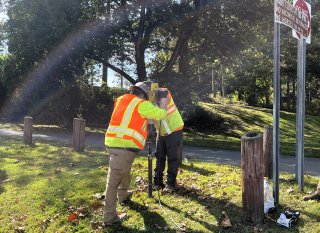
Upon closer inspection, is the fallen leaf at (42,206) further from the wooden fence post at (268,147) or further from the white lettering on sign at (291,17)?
the white lettering on sign at (291,17)

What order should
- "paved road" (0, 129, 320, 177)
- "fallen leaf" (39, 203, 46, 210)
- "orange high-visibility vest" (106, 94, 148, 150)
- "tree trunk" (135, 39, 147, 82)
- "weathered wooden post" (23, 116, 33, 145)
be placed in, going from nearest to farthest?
"orange high-visibility vest" (106, 94, 148, 150) < "fallen leaf" (39, 203, 46, 210) < "paved road" (0, 129, 320, 177) < "weathered wooden post" (23, 116, 33, 145) < "tree trunk" (135, 39, 147, 82)

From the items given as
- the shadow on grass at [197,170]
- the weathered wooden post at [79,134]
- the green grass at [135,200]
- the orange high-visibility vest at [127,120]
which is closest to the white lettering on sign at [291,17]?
the orange high-visibility vest at [127,120]

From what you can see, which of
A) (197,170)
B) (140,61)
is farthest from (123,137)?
(140,61)

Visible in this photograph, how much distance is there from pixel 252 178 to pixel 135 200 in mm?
2188

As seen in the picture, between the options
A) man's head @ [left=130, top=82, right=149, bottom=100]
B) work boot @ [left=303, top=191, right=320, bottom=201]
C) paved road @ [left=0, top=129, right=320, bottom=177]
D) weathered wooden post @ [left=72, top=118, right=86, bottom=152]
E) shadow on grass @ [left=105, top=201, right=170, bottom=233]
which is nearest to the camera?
shadow on grass @ [left=105, top=201, right=170, bottom=233]

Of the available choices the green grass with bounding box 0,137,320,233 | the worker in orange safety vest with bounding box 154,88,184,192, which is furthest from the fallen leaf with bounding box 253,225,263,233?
the worker in orange safety vest with bounding box 154,88,184,192

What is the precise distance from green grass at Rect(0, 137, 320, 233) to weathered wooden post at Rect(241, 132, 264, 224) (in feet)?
0.61

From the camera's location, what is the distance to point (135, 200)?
664cm

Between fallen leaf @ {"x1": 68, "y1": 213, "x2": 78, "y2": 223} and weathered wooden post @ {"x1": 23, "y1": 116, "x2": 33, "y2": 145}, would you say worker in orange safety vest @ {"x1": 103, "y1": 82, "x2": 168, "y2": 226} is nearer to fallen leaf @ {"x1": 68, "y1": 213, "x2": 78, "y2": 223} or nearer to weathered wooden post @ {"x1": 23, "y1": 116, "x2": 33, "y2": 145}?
fallen leaf @ {"x1": 68, "y1": 213, "x2": 78, "y2": 223}

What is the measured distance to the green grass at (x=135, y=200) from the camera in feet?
18.4

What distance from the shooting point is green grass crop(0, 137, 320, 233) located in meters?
5.60

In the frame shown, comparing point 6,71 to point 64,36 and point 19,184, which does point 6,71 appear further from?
point 19,184

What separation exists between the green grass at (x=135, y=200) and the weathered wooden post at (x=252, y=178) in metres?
0.19

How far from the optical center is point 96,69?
2406 cm
